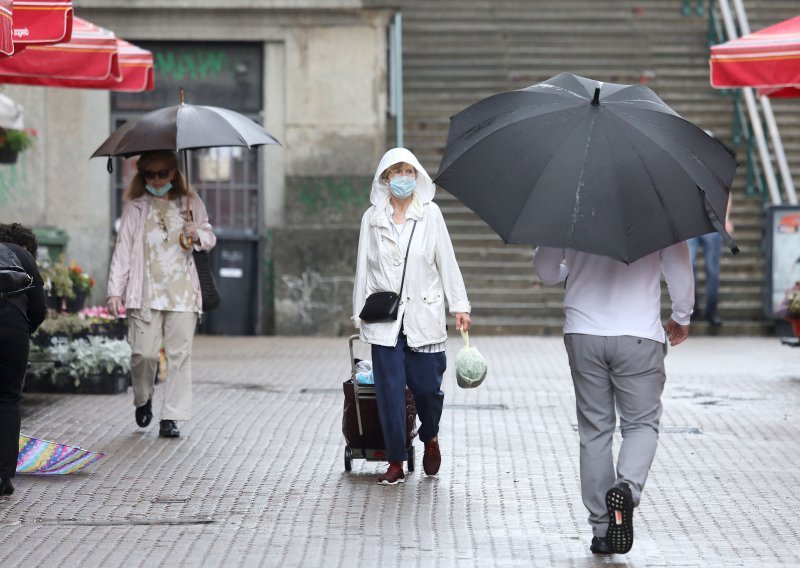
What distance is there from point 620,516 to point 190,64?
12613 mm

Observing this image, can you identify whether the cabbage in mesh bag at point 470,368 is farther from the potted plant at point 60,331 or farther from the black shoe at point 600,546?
the potted plant at point 60,331

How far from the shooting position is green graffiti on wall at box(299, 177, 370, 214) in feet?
58.9

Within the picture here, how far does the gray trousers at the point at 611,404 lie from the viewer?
6.65 m

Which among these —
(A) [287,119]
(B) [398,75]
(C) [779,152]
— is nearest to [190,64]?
(A) [287,119]

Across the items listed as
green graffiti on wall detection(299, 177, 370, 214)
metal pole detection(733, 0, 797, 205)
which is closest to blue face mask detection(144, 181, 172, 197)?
green graffiti on wall detection(299, 177, 370, 214)

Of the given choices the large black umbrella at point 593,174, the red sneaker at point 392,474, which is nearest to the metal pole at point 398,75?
the red sneaker at point 392,474

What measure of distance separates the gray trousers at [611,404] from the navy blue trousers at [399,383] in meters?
1.68

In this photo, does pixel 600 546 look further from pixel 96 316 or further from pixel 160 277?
pixel 96 316

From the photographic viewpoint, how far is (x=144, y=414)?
33.3ft

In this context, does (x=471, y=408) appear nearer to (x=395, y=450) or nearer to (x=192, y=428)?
(x=192, y=428)

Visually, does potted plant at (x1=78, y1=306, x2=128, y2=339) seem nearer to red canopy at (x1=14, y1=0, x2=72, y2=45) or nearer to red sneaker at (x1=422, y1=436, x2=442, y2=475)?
red canopy at (x1=14, y1=0, x2=72, y2=45)

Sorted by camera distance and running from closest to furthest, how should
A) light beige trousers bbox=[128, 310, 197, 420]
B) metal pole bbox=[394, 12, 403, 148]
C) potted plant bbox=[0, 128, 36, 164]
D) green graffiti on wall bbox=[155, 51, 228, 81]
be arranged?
light beige trousers bbox=[128, 310, 197, 420], potted plant bbox=[0, 128, 36, 164], green graffiti on wall bbox=[155, 51, 228, 81], metal pole bbox=[394, 12, 403, 148]

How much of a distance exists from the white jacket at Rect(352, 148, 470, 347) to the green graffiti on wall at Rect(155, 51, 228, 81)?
33.0 ft

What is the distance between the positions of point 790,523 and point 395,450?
205 cm
